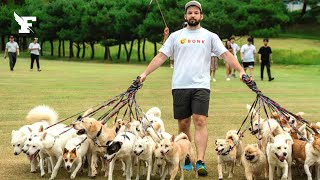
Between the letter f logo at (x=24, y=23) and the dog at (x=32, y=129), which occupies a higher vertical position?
the letter f logo at (x=24, y=23)

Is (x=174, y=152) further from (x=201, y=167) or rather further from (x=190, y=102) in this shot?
(x=190, y=102)

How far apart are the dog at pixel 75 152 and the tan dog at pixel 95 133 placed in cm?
14

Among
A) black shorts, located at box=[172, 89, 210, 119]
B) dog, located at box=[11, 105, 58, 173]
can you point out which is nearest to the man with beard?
black shorts, located at box=[172, 89, 210, 119]

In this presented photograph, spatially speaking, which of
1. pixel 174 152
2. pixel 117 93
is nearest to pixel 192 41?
pixel 174 152

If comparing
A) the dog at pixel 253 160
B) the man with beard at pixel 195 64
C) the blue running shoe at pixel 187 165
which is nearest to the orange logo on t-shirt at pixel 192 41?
the man with beard at pixel 195 64

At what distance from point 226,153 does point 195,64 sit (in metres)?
1.29

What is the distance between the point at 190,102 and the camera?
837 centimetres

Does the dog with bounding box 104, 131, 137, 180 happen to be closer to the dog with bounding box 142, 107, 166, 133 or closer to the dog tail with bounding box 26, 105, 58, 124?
the dog with bounding box 142, 107, 166, 133

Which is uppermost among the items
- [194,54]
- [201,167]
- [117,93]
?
[194,54]

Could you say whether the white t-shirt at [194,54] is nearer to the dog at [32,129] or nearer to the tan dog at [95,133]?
the tan dog at [95,133]

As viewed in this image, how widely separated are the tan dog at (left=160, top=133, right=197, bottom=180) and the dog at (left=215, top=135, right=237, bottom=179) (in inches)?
17.6

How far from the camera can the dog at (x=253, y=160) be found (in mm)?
7727

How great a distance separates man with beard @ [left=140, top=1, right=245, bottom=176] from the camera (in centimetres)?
814

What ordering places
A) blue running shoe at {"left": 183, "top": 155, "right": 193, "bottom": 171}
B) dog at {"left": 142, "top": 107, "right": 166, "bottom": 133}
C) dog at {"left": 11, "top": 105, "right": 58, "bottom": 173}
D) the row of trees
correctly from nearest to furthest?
dog at {"left": 11, "top": 105, "right": 58, "bottom": 173} → blue running shoe at {"left": 183, "top": 155, "right": 193, "bottom": 171} → dog at {"left": 142, "top": 107, "right": 166, "bottom": 133} → the row of trees
